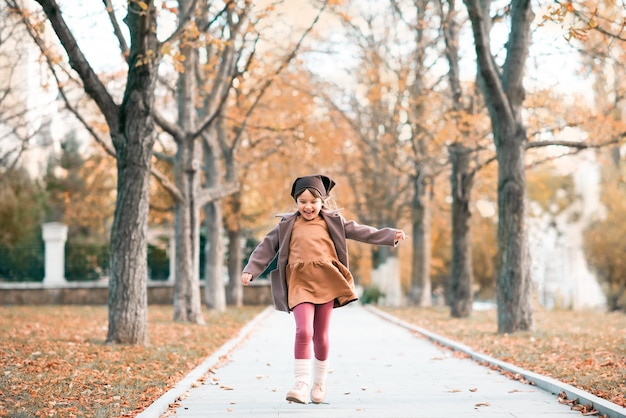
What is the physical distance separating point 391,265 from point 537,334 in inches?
805

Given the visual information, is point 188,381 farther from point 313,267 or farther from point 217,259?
point 217,259

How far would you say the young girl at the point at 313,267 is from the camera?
8.31 metres

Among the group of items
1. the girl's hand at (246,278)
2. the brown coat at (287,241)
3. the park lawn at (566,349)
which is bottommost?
the park lawn at (566,349)

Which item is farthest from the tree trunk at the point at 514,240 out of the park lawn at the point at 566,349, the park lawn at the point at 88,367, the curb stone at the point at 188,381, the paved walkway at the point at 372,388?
the park lawn at the point at 88,367

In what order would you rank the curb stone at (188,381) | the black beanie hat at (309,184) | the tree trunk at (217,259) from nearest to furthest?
the curb stone at (188,381)
the black beanie hat at (309,184)
the tree trunk at (217,259)

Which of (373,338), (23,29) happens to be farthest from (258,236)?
(373,338)

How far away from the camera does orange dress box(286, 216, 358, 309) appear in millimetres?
8352

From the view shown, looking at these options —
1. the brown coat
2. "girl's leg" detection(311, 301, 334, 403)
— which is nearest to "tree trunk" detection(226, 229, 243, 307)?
the brown coat

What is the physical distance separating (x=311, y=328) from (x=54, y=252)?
89.4ft

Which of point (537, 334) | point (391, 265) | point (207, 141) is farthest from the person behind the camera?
point (391, 265)

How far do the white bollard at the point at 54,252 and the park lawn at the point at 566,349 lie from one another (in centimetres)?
1609

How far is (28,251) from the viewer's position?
33719mm

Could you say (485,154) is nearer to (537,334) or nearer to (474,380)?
(537,334)

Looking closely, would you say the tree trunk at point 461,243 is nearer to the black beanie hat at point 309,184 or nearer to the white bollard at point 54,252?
the white bollard at point 54,252
